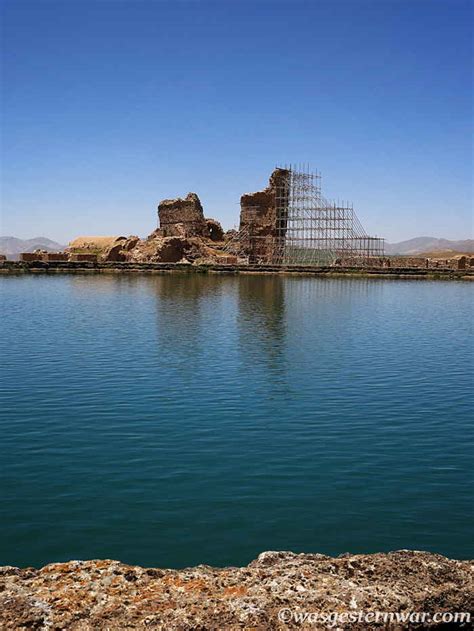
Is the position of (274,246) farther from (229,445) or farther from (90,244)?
(229,445)

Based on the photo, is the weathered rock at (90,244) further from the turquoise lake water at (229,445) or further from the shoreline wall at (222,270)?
the turquoise lake water at (229,445)

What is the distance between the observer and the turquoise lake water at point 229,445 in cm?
750

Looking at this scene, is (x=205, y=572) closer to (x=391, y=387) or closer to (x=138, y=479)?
(x=138, y=479)

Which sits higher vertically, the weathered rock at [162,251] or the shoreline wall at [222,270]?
the weathered rock at [162,251]

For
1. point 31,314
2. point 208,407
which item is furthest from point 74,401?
point 31,314

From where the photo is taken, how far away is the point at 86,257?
3428 inches

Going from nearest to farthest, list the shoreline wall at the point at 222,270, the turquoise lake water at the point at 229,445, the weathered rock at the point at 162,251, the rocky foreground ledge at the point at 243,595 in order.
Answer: the rocky foreground ledge at the point at 243,595
the turquoise lake water at the point at 229,445
the shoreline wall at the point at 222,270
the weathered rock at the point at 162,251

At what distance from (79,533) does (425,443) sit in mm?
6586

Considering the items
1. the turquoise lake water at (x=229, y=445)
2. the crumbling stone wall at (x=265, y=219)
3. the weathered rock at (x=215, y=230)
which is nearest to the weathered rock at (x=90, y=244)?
the weathered rock at (x=215, y=230)

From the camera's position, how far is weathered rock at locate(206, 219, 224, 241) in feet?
327

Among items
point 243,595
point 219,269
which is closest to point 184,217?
point 219,269

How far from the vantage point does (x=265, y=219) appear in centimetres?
8581

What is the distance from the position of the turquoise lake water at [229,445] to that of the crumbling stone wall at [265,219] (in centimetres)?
6120

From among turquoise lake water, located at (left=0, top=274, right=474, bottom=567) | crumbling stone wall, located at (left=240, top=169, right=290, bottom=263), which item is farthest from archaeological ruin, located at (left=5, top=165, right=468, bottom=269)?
turquoise lake water, located at (left=0, top=274, right=474, bottom=567)
